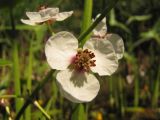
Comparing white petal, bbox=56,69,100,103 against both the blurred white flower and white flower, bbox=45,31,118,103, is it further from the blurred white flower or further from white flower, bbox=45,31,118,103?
the blurred white flower

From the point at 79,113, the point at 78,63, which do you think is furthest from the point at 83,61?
the point at 79,113

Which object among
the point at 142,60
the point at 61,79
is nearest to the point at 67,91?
the point at 61,79

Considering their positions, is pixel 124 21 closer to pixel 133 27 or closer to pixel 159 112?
pixel 133 27

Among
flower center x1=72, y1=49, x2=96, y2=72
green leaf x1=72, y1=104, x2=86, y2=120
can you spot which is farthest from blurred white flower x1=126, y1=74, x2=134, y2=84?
flower center x1=72, y1=49, x2=96, y2=72

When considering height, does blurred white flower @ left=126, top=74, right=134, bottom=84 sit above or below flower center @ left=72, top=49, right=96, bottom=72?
below

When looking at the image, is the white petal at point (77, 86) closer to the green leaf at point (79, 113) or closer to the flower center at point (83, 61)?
the flower center at point (83, 61)

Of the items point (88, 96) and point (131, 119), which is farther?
point (131, 119)

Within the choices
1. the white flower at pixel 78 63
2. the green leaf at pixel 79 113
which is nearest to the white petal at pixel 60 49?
the white flower at pixel 78 63
